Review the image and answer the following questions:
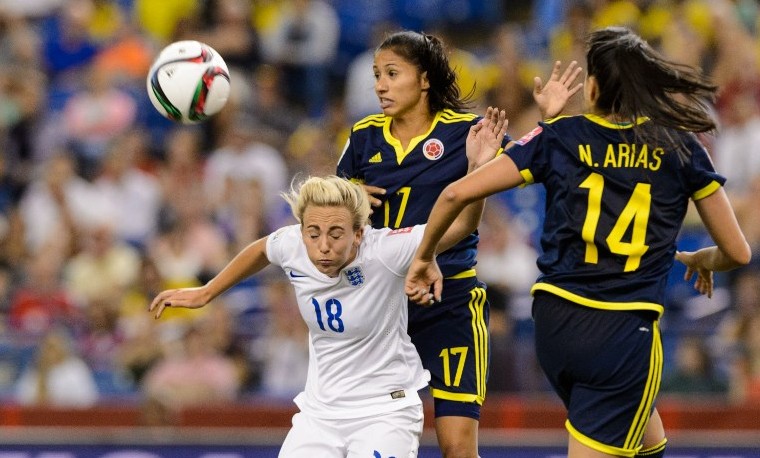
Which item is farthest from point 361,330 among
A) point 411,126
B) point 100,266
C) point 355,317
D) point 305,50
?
point 305,50

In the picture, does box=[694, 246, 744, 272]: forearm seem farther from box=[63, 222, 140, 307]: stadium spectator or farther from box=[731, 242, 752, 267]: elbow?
box=[63, 222, 140, 307]: stadium spectator

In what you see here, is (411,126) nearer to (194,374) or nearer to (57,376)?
(194,374)

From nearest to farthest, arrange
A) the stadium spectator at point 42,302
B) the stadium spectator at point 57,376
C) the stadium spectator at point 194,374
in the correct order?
Result: the stadium spectator at point 194,374 < the stadium spectator at point 57,376 < the stadium spectator at point 42,302

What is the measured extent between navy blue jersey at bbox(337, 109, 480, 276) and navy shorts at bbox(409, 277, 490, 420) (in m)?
0.13

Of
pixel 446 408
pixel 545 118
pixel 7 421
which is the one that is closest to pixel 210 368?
pixel 7 421

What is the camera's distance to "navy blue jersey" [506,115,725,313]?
17.0 feet

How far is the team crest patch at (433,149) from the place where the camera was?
6.26 meters

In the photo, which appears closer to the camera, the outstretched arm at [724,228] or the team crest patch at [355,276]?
the outstretched arm at [724,228]

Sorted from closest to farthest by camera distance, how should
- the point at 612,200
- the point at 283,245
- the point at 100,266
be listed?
the point at 612,200, the point at 283,245, the point at 100,266

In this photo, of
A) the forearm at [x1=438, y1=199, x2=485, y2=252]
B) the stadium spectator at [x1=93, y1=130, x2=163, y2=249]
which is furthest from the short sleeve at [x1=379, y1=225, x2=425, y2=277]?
the stadium spectator at [x1=93, y1=130, x2=163, y2=249]

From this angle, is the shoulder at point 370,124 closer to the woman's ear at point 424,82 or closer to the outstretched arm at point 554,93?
the woman's ear at point 424,82

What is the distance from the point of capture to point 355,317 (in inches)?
231

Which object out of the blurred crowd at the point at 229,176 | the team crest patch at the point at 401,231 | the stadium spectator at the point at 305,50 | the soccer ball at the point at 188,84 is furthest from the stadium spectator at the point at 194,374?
the team crest patch at the point at 401,231

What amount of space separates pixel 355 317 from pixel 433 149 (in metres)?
0.90
